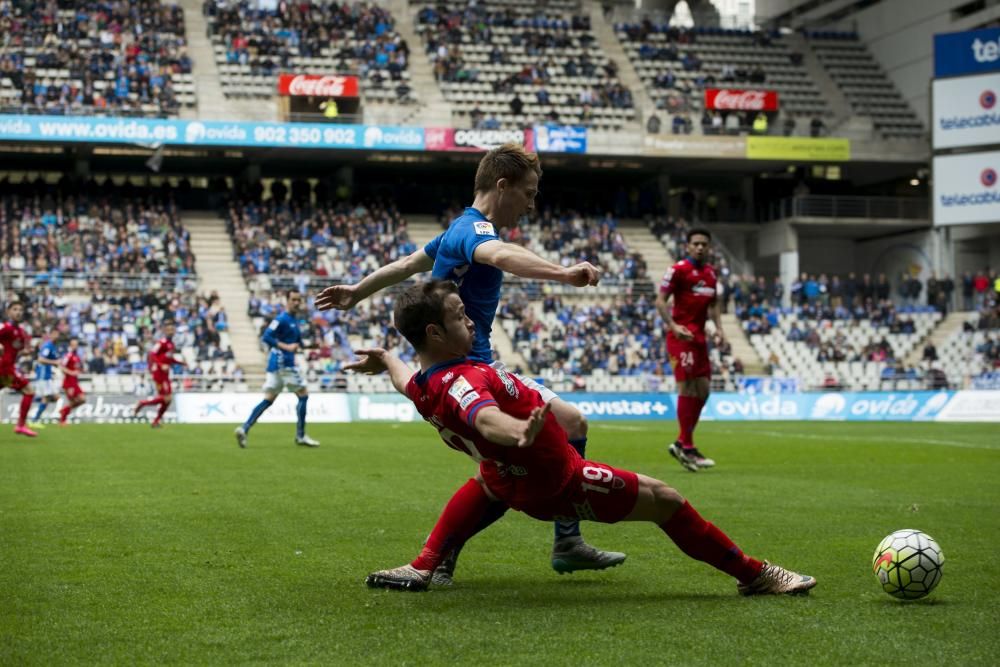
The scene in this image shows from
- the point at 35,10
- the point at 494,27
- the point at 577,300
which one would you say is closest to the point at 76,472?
the point at 577,300

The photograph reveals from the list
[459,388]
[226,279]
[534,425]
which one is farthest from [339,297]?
[226,279]

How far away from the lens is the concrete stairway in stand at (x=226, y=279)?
123 ft

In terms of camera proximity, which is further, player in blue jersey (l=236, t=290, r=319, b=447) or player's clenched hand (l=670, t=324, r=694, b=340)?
player in blue jersey (l=236, t=290, r=319, b=447)

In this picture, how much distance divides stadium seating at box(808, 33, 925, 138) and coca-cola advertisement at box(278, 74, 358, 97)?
20361 millimetres

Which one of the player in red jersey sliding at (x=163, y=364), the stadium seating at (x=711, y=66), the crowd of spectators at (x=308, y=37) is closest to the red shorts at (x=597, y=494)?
the player in red jersey sliding at (x=163, y=364)

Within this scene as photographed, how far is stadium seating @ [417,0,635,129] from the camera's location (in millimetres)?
45781

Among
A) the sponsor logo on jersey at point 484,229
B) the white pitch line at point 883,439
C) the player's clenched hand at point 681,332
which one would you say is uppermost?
the sponsor logo on jersey at point 484,229

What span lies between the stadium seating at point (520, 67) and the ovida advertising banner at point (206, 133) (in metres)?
3.22

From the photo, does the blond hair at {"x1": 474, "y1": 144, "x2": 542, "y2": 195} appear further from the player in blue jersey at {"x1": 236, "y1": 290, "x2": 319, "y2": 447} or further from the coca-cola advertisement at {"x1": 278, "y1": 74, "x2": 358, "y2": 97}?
the coca-cola advertisement at {"x1": 278, "y1": 74, "x2": 358, "y2": 97}

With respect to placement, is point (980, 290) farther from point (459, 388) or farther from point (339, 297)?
point (459, 388)

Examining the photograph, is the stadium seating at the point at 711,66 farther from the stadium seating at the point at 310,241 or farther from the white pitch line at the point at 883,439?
the white pitch line at the point at 883,439

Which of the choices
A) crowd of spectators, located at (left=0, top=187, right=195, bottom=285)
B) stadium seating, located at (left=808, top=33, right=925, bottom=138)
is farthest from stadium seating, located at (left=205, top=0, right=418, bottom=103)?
stadium seating, located at (left=808, top=33, right=925, bottom=138)

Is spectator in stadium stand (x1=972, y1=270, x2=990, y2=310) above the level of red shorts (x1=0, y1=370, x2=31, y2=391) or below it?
above

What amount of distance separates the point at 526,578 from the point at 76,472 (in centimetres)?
869
